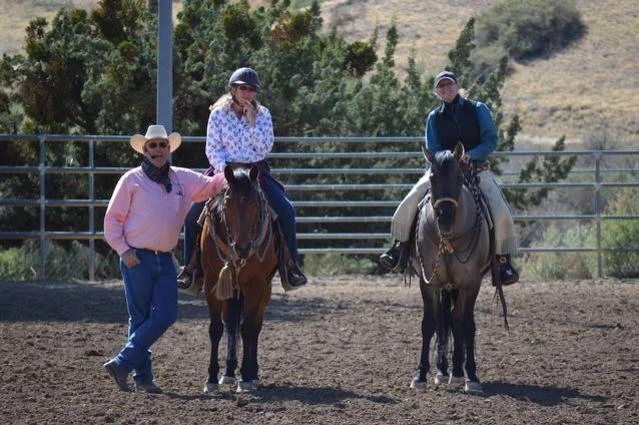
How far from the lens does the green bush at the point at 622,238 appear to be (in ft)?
57.5

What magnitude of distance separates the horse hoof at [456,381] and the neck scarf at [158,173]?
2.37 meters

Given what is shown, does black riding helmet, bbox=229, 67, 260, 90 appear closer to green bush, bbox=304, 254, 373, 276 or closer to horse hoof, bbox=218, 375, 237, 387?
horse hoof, bbox=218, 375, 237, 387

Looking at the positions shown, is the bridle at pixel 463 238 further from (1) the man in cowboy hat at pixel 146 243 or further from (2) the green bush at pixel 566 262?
(2) the green bush at pixel 566 262

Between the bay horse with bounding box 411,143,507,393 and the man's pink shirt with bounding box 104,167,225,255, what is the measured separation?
1.54 meters

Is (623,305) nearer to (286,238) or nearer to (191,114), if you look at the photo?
(286,238)

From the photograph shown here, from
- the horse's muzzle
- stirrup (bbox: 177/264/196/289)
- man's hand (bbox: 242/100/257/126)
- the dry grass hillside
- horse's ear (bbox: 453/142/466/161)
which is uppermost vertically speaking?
the dry grass hillside

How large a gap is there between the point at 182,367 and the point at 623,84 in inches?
1369

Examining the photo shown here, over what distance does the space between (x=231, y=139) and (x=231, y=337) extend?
4.51ft

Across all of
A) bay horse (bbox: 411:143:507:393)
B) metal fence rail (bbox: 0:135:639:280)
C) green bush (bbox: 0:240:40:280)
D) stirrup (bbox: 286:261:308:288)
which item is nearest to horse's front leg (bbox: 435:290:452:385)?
bay horse (bbox: 411:143:507:393)

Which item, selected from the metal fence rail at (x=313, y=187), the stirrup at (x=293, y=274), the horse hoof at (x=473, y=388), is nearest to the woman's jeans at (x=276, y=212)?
the stirrup at (x=293, y=274)

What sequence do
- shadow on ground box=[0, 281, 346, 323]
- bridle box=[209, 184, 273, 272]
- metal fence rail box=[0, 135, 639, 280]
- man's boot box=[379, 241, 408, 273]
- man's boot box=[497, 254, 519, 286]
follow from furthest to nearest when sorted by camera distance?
1. metal fence rail box=[0, 135, 639, 280]
2. shadow on ground box=[0, 281, 346, 323]
3. man's boot box=[379, 241, 408, 273]
4. man's boot box=[497, 254, 519, 286]
5. bridle box=[209, 184, 273, 272]

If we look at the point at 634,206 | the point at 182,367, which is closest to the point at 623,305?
the point at 634,206

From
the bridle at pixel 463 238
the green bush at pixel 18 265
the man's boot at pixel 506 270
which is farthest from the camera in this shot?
the green bush at pixel 18 265

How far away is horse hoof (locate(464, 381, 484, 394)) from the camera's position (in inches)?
350
